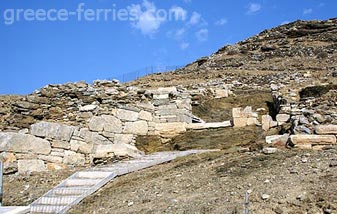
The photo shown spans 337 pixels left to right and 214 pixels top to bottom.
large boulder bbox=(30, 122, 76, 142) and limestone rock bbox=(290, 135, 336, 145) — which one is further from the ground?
large boulder bbox=(30, 122, 76, 142)

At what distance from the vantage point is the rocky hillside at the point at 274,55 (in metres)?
35.6

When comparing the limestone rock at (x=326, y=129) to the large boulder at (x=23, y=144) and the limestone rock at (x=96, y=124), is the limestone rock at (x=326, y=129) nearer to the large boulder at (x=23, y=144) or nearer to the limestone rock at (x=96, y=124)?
the limestone rock at (x=96, y=124)

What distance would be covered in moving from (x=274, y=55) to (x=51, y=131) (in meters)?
36.6

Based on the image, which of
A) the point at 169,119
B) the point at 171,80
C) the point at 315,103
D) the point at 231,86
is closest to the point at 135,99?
the point at 169,119

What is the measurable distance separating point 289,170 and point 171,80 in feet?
87.5

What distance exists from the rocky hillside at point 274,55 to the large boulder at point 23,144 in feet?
70.7

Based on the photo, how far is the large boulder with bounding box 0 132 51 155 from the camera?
34.7ft

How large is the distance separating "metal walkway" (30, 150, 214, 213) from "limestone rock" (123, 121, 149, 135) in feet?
7.79

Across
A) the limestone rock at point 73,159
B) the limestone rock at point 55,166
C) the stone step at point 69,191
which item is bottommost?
the stone step at point 69,191

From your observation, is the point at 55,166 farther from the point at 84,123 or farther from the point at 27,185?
the point at 27,185

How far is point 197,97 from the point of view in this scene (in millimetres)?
20703

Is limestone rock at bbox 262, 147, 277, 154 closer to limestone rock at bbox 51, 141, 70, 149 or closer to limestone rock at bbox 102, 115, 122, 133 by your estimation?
limestone rock at bbox 102, 115, 122, 133

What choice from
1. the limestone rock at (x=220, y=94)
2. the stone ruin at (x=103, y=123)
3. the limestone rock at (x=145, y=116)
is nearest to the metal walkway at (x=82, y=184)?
the stone ruin at (x=103, y=123)

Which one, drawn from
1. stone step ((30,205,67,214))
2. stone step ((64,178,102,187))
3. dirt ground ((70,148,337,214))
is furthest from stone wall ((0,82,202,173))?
stone step ((30,205,67,214))
